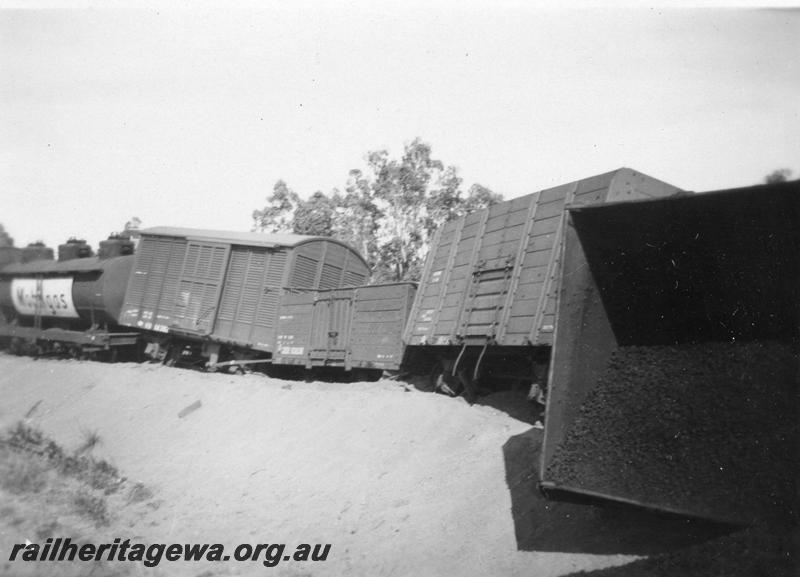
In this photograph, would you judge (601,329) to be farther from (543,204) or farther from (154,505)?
(154,505)

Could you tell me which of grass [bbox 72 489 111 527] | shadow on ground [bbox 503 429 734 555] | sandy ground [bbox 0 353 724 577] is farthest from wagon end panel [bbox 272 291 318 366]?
shadow on ground [bbox 503 429 734 555]

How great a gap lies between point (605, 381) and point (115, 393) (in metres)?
12.0

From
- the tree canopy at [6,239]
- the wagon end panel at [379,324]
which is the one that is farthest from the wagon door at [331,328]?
the tree canopy at [6,239]

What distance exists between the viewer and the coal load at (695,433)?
11.4 feet

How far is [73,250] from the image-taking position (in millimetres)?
17672

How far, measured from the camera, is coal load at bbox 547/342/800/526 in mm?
3488

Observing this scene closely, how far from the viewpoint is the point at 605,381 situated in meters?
4.33

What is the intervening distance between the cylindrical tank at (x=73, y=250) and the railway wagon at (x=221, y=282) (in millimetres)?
2996

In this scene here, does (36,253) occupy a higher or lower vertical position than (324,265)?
lower

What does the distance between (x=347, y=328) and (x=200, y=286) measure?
5.54 meters

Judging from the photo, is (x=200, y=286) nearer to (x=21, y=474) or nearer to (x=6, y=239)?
(x=21, y=474)

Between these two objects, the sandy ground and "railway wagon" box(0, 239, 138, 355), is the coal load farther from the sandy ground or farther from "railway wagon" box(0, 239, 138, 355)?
"railway wagon" box(0, 239, 138, 355)

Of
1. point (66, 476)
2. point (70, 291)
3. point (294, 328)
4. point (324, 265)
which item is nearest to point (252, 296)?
point (294, 328)

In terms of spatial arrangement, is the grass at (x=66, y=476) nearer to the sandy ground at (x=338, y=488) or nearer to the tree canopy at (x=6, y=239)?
the sandy ground at (x=338, y=488)
